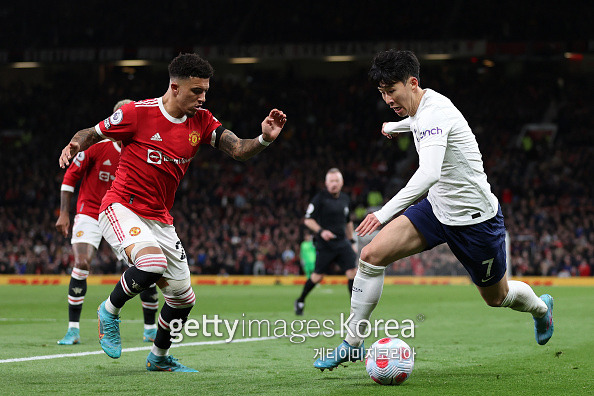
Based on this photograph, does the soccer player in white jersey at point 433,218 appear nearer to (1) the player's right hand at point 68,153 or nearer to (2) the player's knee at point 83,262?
(1) the player's right hand at point 68,153

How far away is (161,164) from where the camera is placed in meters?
6.56

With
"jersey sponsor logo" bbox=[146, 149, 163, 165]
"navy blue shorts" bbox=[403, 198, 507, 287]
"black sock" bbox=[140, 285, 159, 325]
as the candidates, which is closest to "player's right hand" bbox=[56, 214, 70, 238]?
"black sock" bbox=[140, 285, 159, 325]

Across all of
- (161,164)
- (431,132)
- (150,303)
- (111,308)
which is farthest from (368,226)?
(150,303)

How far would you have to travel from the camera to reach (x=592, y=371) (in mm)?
6473

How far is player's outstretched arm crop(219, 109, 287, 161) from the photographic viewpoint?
650cm

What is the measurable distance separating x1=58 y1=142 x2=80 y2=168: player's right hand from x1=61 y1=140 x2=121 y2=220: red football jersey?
2.76 metres

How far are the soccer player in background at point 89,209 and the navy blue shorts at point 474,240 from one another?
148 inches

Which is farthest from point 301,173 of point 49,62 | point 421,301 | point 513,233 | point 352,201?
point 421,301

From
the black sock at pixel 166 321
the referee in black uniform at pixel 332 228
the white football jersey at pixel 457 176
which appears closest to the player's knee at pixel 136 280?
the black sock at pixel 166 321

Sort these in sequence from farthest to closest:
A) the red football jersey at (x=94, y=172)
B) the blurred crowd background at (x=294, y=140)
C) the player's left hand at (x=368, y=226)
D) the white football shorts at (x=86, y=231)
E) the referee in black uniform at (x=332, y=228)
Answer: the blurred crowd background at (x=294, y=140)
the referee in black uniform at (x=332, y=228)
the white football shorts at (x=86, y=231)
the red football jersey at (x=94, y=172)
the player's left hand at (x=368, y=226)

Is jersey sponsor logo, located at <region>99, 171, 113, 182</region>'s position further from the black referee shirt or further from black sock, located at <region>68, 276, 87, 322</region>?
the black referee shirt

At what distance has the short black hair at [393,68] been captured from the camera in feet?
20.2

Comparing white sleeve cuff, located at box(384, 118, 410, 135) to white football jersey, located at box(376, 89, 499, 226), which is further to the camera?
white sleeve cuff, located at box(384, 118, 410, 135)

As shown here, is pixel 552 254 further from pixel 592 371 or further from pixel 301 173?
pixel 592 371
